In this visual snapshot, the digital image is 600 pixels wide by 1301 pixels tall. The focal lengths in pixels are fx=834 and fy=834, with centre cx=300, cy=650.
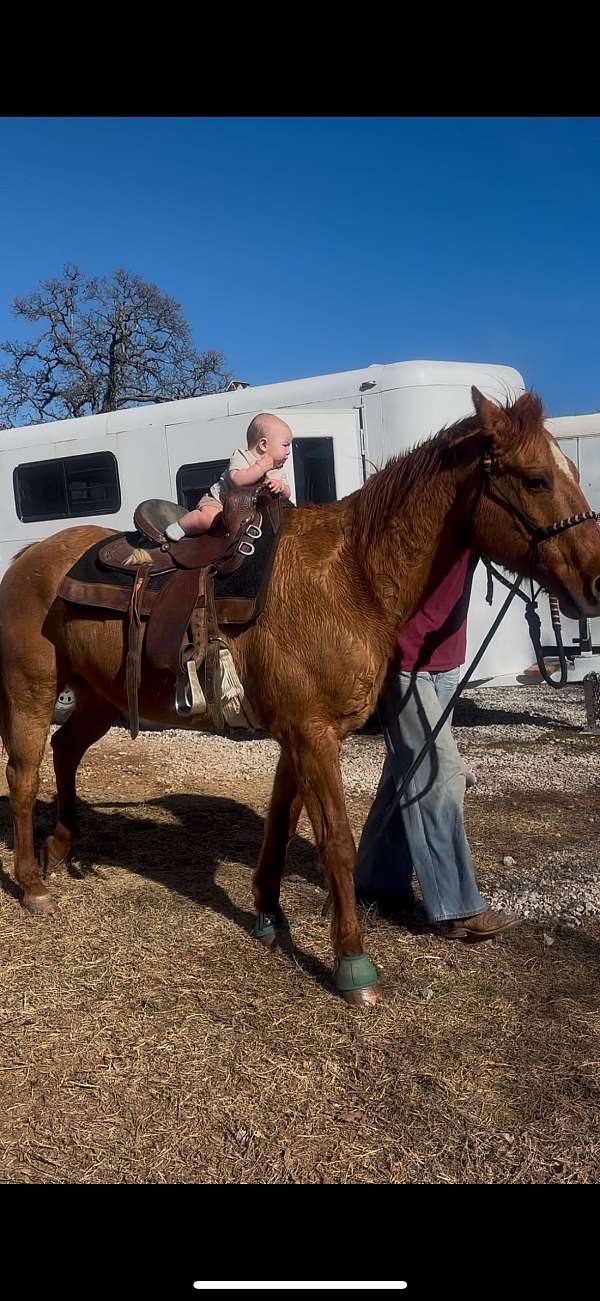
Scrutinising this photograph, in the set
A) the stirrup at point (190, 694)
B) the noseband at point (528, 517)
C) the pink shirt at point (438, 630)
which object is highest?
the noseband at point (528, 517)

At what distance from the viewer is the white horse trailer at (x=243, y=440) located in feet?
26.9

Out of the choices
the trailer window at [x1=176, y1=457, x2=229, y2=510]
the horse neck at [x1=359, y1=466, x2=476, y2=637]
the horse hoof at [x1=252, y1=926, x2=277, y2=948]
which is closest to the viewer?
the horse neck at [x1=359, y1=466, x2=476, y2=637]

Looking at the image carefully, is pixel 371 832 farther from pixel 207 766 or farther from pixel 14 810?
pixel 207 766

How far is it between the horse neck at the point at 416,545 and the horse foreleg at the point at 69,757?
2.10 meters

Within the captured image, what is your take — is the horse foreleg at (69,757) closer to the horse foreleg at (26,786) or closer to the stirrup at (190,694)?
the horse foreleg at (26,786)

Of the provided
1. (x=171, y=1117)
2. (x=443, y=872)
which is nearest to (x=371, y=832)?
(x=443, y=872)

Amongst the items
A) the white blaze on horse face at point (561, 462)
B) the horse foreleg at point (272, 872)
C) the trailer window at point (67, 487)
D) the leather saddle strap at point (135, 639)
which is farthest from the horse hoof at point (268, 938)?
the trailer window at point (67, 487)

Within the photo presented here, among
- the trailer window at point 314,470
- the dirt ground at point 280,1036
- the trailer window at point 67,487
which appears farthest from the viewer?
the trailer window at point 67,487

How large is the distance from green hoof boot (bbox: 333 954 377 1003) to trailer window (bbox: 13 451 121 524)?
7.21 metres

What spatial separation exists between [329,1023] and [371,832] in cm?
111

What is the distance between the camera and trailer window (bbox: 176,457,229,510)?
891 centimetres

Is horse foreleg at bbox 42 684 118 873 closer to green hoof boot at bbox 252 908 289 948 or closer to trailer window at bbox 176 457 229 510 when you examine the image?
green hoof boot at bbox 252 908 289 948

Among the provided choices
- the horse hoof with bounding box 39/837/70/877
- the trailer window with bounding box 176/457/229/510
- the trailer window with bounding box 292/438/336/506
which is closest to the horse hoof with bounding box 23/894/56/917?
the horse hoof with bounding box 39/837/70/877

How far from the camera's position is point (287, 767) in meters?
3.59
